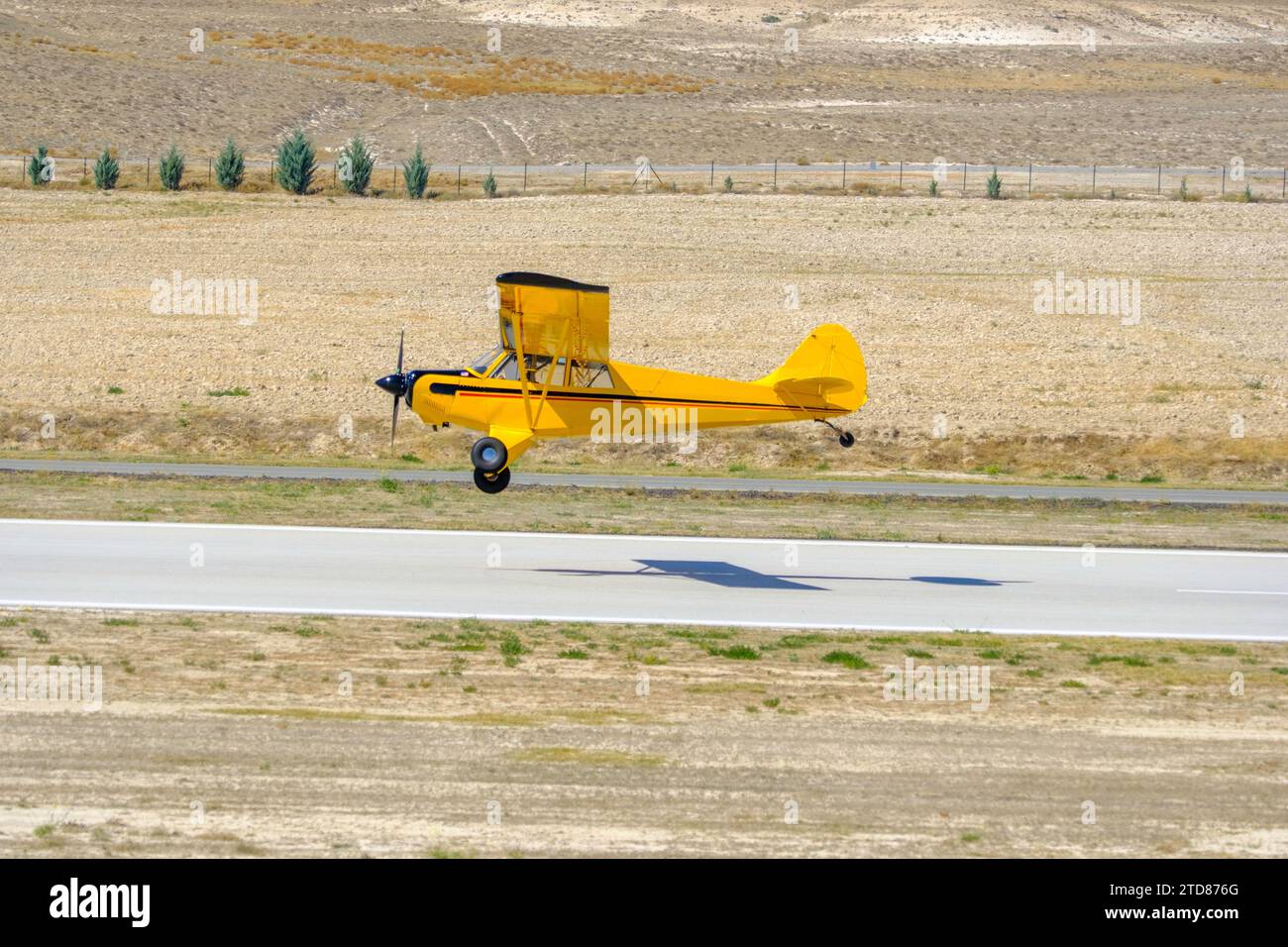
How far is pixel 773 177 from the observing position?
71.0 metres

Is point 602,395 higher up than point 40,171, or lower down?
lower down

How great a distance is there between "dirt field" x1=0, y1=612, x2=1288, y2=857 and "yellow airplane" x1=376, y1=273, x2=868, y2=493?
14.2 ft

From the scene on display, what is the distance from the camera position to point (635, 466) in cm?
3700

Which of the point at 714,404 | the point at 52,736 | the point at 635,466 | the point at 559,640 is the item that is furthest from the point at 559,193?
the point at 52,736

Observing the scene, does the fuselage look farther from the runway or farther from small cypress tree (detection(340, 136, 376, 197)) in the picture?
small cypress tree (detection(340, 136, 376, 197))

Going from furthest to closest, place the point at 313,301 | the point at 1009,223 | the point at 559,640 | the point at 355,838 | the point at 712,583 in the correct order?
the point at 1009,223
the point at 313,301
the point at 712,583
the point at 559,640
the point at 355,838

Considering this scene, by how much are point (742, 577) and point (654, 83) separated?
8438cm

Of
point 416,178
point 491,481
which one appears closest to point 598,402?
point 491,481

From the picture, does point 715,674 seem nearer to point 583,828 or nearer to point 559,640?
point 559,640

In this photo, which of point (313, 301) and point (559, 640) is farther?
point (313, 301)

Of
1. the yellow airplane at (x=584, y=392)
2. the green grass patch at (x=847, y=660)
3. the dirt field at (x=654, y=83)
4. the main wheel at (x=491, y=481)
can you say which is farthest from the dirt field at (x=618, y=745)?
the dirt field at (x=654, y=83)

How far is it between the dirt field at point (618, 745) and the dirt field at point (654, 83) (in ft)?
211

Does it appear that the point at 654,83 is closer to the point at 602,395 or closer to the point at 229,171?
the point at 229,171

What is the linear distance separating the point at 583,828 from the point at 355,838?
200 centimetres
